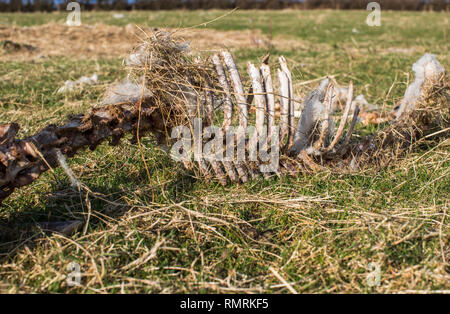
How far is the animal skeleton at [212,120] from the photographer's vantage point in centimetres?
276

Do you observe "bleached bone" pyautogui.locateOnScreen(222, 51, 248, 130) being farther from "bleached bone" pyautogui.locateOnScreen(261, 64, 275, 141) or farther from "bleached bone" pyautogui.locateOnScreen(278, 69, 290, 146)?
"bleached bone" pyautogui.locateOnScreen(278, 69, 290, 146)

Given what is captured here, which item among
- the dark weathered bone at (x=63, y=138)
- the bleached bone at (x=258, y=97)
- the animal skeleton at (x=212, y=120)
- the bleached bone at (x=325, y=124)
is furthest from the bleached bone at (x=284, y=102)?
the dark weathered bone at (x=63, y=138)

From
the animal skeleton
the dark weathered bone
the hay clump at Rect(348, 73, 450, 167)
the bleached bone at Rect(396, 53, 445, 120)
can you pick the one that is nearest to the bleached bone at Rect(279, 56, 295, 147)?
the animal skeleton

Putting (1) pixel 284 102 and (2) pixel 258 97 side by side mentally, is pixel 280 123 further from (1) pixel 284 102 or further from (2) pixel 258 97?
(2) pixel 258 97

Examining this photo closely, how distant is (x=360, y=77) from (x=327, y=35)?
7.43 meters

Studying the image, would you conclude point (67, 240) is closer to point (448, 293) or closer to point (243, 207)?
point (243, 207)

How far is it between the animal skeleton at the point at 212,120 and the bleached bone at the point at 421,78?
632 millimetres

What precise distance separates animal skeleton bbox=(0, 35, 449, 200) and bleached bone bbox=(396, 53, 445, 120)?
63cm

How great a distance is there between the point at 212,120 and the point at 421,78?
238 centimetres

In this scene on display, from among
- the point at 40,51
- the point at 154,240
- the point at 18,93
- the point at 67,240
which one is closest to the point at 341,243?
the point at 154,240

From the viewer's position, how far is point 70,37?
1205 cm

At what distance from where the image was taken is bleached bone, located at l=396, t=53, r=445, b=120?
13.2ft

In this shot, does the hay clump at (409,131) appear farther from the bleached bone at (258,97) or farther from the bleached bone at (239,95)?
the bleached bone at (239,95)
